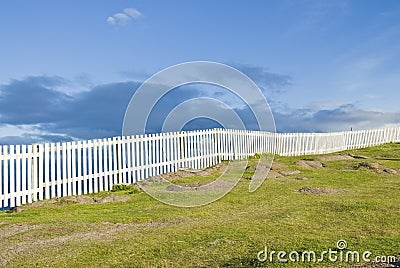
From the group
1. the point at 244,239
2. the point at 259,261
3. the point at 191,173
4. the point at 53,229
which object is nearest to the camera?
the point at 259,261

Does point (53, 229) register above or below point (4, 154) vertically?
below

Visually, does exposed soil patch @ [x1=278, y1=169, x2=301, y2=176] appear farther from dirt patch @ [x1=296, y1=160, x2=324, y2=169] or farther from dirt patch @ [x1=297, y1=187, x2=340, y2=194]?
dirt patch @ [x1=297, y1=187, x2=340, y2=194]

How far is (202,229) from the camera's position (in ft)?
25.3

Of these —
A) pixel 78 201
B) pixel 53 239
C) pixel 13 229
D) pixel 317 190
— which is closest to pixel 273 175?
pixel 317 190

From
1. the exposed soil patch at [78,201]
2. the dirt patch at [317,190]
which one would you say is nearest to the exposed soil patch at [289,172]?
the dirt patch at [317,190]

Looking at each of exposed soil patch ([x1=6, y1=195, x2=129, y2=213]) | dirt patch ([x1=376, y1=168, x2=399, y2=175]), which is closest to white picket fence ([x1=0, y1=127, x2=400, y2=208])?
exposed soil patch ([x1=6, y1=195, x2=129, y2=213])

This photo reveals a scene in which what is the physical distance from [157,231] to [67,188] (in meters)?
8.00

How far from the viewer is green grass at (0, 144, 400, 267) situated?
243 inches

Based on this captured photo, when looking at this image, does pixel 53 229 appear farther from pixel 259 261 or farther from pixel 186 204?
pixel 259 261

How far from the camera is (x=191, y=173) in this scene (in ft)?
57.9

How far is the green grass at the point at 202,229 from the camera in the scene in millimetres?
6168

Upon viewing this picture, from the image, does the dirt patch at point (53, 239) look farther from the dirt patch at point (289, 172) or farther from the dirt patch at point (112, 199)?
the dirt patch at point (289, 172)

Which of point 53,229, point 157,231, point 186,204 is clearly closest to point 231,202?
point 186,204

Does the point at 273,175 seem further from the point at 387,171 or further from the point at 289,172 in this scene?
the point at 387,171
